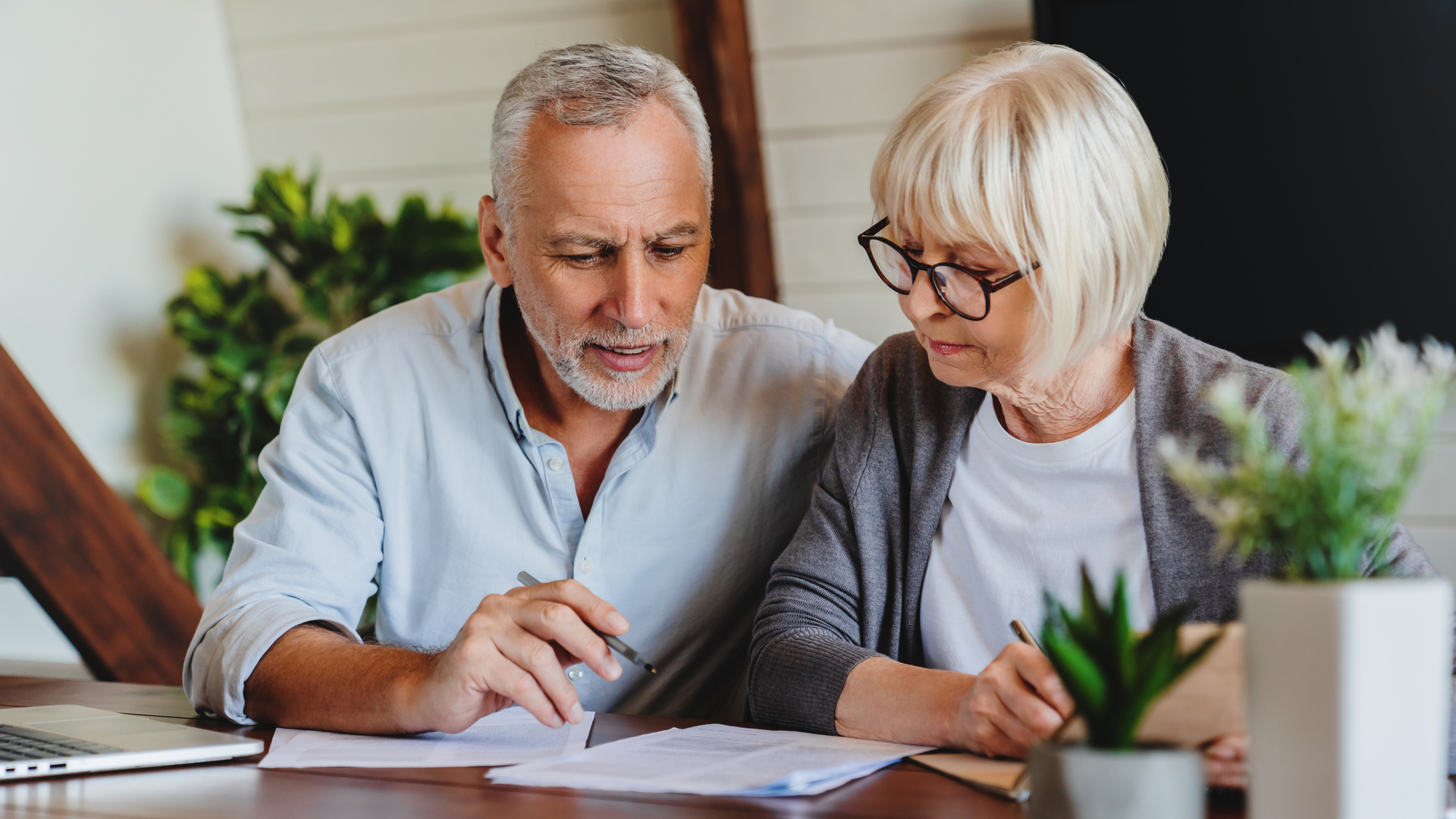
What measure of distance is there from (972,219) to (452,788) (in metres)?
0.71

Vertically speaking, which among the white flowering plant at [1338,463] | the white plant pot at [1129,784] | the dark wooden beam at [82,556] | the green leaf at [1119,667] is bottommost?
the dark wooden beam at [82,556]

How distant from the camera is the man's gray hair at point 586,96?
150 cm

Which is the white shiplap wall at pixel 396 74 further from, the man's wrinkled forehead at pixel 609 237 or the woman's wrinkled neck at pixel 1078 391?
the woman's wrinkled neck at pixel 1078 391

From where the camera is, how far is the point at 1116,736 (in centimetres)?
69

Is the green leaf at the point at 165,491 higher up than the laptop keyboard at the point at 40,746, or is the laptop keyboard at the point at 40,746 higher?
the laptop keyboard at the point at 40,746

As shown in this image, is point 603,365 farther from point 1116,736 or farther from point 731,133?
point 731,133

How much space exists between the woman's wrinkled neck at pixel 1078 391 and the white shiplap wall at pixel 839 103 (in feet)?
5.19

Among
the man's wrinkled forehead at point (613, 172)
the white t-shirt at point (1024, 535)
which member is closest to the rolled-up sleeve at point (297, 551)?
the man's wrinkled forehead at point (613, 172)

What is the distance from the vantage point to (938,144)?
1.20 meters

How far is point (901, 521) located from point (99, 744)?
88 cm

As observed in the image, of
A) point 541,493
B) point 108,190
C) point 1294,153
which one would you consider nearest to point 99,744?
point 541,493

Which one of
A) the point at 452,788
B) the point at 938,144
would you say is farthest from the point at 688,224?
the point at 452,788

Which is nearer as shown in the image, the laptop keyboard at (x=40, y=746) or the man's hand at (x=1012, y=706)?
the man's hand at (x=1012, y=706)

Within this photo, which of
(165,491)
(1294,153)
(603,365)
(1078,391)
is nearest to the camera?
(1078,391)
